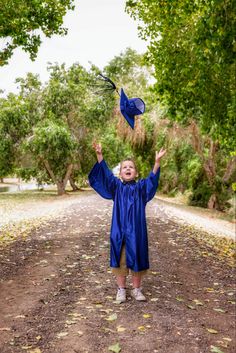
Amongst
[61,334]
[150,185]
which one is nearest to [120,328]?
[61,334]

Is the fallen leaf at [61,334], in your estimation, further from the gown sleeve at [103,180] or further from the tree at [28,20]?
the tree at [28,20]

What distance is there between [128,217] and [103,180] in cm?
66

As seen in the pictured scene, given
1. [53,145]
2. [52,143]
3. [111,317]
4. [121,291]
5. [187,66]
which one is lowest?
[111,317]

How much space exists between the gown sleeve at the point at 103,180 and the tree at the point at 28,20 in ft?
18.4

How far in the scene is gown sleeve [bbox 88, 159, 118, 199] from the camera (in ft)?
18.9

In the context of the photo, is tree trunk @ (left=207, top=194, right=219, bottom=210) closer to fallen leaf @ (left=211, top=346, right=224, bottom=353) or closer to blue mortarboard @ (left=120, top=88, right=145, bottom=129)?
blue mortarboard @ (left=120, top=88, right=145, bottom=129)

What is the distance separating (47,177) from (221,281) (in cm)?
2885

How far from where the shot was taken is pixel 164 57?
11.3m

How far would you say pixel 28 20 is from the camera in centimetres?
1041

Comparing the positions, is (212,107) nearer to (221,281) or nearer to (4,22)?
(221,281)

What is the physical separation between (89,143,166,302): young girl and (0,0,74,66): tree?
19.1 ft

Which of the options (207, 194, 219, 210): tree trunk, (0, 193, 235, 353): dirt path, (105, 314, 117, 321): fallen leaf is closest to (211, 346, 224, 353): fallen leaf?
(0, 193, 235, 353): dirt path

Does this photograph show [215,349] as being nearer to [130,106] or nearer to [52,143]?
[130,106]

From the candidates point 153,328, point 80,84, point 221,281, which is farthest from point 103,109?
point 153,328
